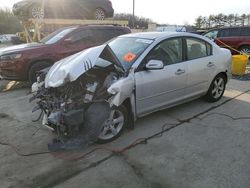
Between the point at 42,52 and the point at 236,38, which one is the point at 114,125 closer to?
the point at 42,52

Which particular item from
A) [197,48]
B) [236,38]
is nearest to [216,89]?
[197,48]

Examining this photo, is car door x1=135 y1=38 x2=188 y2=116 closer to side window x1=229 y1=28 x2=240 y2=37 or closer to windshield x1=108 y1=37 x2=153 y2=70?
windshield x1=108 y1=37 x2=153 y2=70

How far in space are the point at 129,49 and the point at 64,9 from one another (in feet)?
30.2

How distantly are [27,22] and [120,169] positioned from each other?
1035 centimetres

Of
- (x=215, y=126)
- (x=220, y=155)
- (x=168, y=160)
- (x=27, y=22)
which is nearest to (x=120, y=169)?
(x=168, y=160)

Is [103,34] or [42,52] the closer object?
[42,52]

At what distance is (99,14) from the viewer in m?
13.8

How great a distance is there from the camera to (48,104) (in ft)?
13.3

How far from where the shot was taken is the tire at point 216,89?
5.95m

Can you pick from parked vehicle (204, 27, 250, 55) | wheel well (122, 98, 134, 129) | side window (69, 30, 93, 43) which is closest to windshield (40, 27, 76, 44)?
side window (69, 30, 93, 43)

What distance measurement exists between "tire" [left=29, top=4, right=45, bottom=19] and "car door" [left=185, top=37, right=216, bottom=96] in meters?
8.12

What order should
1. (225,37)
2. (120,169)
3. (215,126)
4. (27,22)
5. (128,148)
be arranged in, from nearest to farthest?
(120,169) → (128,148) → (215,126) → (27,22) → (225,37)

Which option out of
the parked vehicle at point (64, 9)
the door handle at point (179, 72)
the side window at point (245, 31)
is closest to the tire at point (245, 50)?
the side window at point (245, 31)

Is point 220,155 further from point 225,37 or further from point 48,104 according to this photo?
point 225,37
